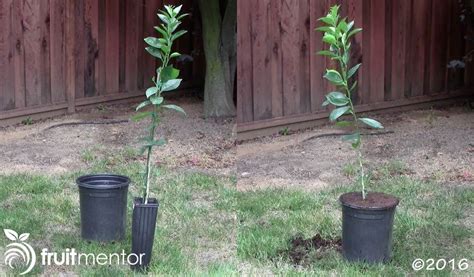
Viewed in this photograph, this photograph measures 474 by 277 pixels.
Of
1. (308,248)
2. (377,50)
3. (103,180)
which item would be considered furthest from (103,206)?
(377,50)

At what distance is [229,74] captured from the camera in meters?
7.23

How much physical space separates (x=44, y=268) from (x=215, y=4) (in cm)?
407

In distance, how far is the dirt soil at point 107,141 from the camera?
18.7 feet

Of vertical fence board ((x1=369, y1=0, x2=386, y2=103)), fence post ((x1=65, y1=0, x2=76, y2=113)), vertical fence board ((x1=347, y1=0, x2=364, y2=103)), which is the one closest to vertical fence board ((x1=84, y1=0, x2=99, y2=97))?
fence post ((x1=65, y1=0, x2=76, y2=113))

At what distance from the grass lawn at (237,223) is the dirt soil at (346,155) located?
0.25 metres

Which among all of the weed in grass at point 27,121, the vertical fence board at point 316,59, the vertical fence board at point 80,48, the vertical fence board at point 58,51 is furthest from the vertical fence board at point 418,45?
the weed in grass at point 27,121

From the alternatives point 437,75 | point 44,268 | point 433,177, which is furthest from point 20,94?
point 437,75

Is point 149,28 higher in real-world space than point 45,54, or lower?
higher

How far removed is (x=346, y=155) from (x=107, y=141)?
2024 millimetres

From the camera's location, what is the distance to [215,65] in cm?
720

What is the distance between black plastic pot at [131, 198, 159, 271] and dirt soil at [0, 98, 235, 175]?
2.02 metres

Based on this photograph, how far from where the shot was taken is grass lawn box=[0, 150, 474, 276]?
371 cm

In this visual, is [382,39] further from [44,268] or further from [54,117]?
[44,268]

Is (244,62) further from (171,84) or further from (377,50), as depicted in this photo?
(171,84)
